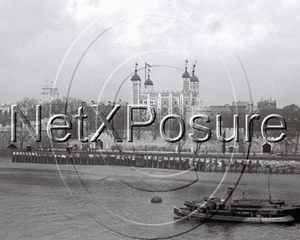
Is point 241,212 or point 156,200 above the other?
point 156,200

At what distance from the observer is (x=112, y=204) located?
43375 mm

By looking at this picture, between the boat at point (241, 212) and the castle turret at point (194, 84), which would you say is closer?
the boat at point (241, 212)

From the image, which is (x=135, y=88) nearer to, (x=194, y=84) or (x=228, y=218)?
(x=194, y=84)

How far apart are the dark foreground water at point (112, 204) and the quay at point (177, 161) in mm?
3314

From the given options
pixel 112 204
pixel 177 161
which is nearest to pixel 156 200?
pixel 112 204

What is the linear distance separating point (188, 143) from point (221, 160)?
2000 cm

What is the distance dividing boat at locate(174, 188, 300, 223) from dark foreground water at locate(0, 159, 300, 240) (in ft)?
2.44

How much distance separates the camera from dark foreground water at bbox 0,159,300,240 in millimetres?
34125

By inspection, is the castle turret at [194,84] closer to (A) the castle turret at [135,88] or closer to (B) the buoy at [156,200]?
(A) the castle turret at [135,88]

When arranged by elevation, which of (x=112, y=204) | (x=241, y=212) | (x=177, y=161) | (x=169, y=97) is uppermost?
(x=169, y=97)

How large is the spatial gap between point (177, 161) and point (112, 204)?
29.3m

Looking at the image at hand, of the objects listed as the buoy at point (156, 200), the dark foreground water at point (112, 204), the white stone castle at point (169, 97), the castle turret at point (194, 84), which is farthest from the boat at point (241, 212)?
the castle turret at point (194, 84)

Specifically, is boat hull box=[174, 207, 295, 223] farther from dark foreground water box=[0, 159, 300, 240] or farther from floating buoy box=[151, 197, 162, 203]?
floating buoy box=[151, 197, 162, 203]

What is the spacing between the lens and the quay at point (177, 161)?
6562 centimetres
